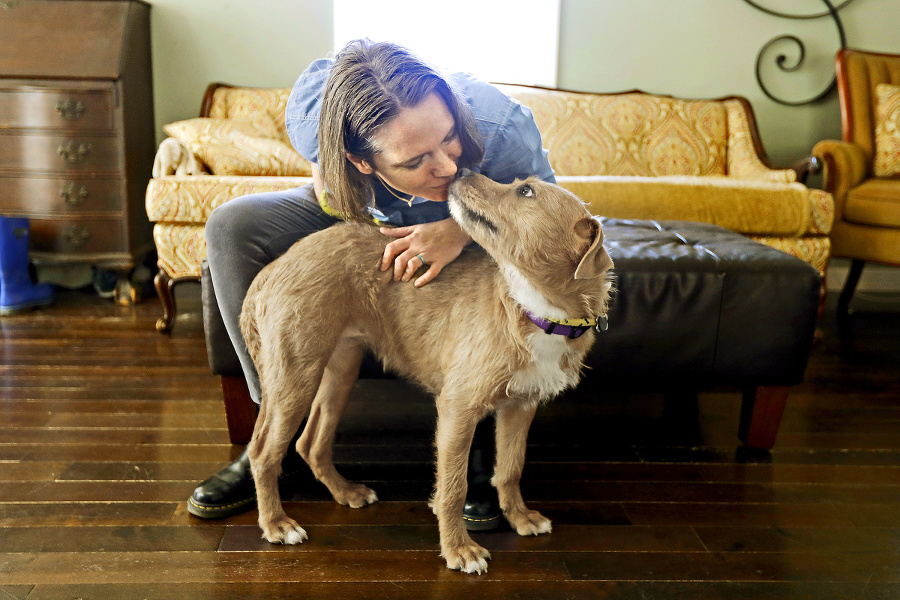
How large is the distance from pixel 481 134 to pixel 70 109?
273cm

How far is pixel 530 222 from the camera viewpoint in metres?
1.17

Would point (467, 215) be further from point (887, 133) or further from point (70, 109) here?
point (887, 133)

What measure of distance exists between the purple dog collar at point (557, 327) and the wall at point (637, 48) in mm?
3066

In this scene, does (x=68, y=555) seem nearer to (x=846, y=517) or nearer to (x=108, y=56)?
(x=846, y=517)

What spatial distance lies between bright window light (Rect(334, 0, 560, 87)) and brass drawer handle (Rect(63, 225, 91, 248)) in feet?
5.75

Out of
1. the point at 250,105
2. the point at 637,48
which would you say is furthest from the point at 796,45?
A: the point at 250,105

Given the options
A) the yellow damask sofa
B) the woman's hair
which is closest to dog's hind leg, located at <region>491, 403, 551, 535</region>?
the woman's hair

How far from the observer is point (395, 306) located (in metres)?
1.35

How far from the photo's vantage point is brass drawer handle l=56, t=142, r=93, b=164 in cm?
322

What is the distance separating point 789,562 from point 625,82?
129 inches

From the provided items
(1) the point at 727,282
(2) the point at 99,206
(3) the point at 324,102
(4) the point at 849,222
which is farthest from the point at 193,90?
(4) the point at 849,222

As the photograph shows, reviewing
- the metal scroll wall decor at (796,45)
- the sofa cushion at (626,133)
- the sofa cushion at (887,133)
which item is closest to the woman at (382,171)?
the sofa cushion at (626,133)

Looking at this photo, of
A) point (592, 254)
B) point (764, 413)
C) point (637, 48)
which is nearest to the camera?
point (592, 254)

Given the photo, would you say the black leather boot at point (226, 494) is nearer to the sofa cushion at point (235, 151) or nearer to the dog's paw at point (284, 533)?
the dog's paw at point (284, 533)
